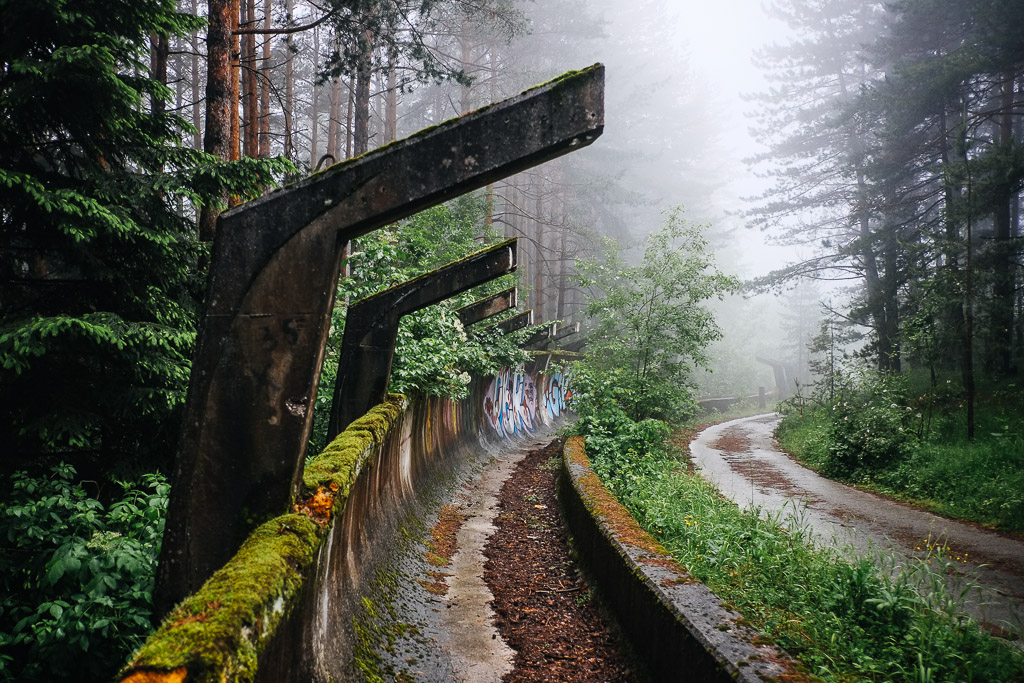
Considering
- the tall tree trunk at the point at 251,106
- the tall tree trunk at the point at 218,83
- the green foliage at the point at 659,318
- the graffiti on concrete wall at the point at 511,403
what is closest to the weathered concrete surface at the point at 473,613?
the tall tree trunk at the point at 218,83

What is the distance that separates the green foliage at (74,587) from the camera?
10.1 ft

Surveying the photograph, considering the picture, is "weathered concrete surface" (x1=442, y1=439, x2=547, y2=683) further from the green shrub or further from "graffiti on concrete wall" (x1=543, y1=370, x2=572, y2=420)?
"graffiti on concrete wall" (x1=543, y1=370, x2=572, y2=420)

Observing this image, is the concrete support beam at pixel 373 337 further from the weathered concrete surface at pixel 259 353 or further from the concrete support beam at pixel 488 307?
the weathered concrete surface at pixel 259 353

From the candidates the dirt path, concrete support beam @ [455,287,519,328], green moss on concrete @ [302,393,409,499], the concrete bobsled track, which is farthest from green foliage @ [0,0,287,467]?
concrete support beam @ [455,287,519,328]

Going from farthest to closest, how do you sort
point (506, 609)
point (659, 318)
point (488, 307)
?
point (659, 318), point (488, 307), point (506, 609)

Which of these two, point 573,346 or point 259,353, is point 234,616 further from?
point 573,346


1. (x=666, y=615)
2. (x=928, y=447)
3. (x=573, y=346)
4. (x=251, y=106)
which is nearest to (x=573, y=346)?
(x=573, y=346)

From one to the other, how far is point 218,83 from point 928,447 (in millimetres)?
14067

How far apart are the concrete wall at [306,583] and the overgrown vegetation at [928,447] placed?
8437 millimetres

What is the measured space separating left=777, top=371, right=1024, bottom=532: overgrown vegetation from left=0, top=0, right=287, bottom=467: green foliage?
34.9 ft

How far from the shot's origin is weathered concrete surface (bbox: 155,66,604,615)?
9.51 ft

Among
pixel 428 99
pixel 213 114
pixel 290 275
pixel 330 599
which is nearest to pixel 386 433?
pixel 330 599

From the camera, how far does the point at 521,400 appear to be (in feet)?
58.8

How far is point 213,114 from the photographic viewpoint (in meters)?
7.63
